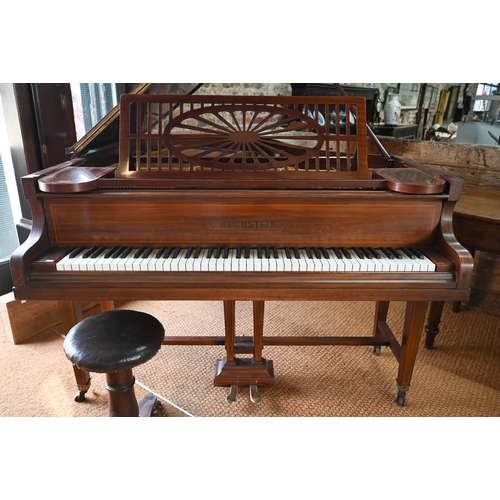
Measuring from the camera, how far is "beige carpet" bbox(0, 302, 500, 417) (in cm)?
214

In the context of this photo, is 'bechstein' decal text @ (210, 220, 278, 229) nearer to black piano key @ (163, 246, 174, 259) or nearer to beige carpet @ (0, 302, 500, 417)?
black piano key @ (163, 246, 174, 259)

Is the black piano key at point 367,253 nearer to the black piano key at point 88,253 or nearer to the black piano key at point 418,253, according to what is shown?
the black piano key at point 418,253

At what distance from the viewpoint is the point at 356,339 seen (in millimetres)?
2311

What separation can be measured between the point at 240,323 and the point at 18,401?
1.43 m

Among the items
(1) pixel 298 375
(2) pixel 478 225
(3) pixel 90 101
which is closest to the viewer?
(2) pixel 478 225

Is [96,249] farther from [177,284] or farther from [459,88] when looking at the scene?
[459,88]

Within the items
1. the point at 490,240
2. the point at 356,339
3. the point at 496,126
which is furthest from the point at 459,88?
the point at 356,339

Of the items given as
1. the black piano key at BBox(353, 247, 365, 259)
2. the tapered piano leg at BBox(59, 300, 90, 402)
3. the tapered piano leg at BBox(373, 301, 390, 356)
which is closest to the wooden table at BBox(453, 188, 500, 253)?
the tapered piano leg at BBox(373, 301, 390, 356)

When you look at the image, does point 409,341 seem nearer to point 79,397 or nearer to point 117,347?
point 117,347

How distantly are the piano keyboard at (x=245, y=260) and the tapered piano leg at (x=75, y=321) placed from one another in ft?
1.20

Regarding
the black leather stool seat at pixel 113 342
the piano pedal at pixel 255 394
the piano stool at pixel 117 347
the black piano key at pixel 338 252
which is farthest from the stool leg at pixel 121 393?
the black piano key at pixel 338 252

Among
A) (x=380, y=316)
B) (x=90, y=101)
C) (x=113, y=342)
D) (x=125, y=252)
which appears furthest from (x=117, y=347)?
(x=90, y=101)

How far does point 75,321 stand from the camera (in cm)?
204

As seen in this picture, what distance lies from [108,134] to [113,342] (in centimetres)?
138
